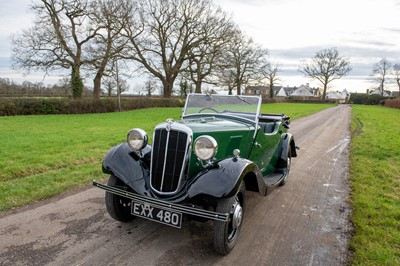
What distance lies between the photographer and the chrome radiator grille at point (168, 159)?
3316 millimetres

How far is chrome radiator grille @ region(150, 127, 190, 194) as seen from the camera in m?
3.32

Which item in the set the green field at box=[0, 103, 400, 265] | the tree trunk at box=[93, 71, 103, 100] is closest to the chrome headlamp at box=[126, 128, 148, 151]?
the green field at box=[0, 103, 400, 265]

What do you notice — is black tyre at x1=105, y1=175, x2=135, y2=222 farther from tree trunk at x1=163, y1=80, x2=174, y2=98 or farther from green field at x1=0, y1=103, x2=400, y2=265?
tree trunk at x1=163, y1=80, x2=174, y2=98

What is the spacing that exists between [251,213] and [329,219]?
113 centimetres

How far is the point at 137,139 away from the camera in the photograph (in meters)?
3.71

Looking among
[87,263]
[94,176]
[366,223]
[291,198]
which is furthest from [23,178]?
[366,223]

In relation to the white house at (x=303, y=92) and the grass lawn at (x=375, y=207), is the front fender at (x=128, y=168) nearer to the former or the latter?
the grass lawn at (x=375, y=207)

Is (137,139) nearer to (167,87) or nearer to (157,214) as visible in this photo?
(157,214)

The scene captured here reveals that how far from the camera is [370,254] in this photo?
10.4 feet

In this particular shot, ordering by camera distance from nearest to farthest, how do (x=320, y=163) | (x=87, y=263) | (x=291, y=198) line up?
(x=87, y=263), (x=291, y=198), (x=320, y=163)

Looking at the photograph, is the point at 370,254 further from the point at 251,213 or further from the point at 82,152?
the point at 82,152

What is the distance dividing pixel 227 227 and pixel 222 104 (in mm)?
2409

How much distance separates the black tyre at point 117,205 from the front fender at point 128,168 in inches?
6.3

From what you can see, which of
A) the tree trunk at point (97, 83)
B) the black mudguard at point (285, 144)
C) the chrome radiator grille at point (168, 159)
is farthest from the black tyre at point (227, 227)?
the tree trunk at point (97, 83)
